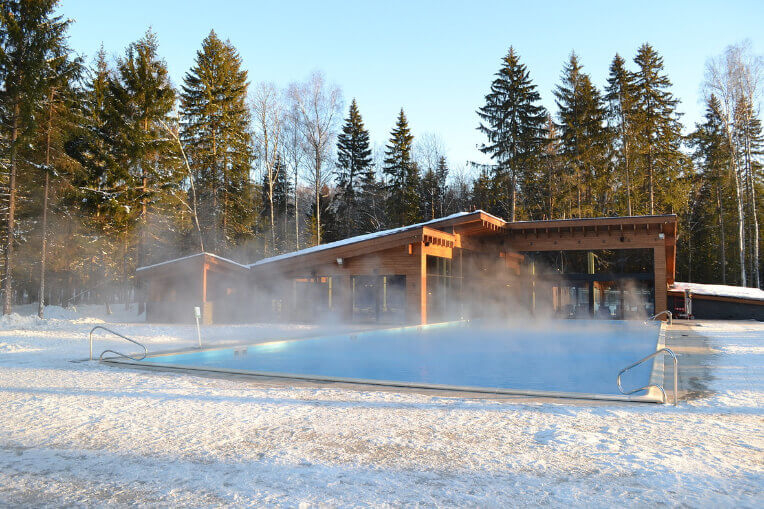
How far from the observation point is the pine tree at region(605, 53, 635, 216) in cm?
2548

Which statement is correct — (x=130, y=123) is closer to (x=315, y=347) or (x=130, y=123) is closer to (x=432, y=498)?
(x=315, y=347)

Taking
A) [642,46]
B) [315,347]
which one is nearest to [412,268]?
[315,347]

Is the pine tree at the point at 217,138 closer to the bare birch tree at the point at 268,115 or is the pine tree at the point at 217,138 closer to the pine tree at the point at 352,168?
the bare birch tree at the point at 268,115

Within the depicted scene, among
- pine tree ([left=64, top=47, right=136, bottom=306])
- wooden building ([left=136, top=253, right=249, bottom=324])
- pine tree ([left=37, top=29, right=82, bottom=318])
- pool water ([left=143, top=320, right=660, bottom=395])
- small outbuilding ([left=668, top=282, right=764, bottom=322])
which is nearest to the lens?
pool water ([left=143, top=320, right=660, bottom=395])

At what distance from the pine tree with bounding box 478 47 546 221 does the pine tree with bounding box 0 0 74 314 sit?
19.1 metres

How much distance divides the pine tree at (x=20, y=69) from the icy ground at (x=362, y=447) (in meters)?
13.6

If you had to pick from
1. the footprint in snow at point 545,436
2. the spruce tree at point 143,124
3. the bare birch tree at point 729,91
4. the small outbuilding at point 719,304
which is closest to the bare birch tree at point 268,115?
the spruce tree at point 143,124

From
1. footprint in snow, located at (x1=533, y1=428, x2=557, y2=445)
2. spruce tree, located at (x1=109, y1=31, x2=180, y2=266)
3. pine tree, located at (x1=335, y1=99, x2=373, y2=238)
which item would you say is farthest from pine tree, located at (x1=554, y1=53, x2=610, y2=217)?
footprint in snow, located at (x1=533, y1=428, x2=557, y2=445)

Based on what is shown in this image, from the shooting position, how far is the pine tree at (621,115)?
83.6 ft

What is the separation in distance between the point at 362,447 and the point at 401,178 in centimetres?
2957

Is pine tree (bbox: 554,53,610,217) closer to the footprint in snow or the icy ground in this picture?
the icy ground

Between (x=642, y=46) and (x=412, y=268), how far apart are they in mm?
20368

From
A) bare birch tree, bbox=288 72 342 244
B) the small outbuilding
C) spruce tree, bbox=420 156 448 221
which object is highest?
bare birch tree, bbox=288 72 342 244

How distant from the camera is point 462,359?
10.3 m
